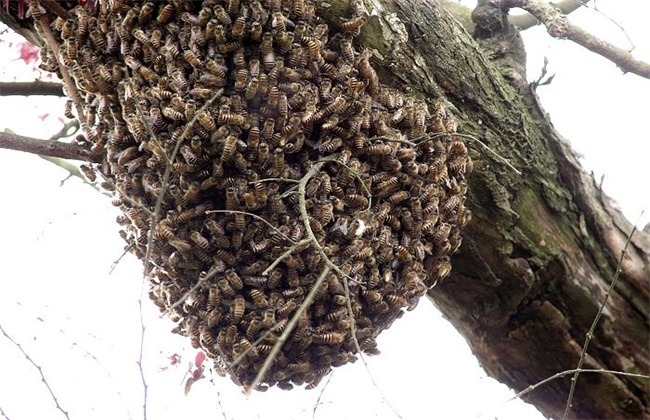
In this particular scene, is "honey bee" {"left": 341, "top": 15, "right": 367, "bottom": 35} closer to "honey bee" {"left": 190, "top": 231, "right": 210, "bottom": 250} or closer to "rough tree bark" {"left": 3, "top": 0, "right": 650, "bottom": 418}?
"rough tree bark" {"left": 3, "top": 0, "right": 650, "bottom": 418}

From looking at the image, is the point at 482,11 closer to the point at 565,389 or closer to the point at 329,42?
the point at 329,42

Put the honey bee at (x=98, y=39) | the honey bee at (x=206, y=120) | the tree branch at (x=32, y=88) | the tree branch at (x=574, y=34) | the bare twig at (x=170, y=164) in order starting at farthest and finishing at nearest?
the tree branch at (x=574, y=34) < the tree branch at (x=32, y=88) < the honey bee at (x=98, y=39) < the honey bee at (x=206, y=120) < the bare twig at (x=170, y=164)

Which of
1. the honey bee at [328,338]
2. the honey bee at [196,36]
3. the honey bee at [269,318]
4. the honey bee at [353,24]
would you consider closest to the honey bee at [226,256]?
the honey bee at [269,318]

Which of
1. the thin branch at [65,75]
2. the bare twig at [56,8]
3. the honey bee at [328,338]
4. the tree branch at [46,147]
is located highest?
the bare twig at [56,8]

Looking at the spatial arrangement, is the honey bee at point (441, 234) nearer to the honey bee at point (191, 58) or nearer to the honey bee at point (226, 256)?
the honey bee at point (226, 256)

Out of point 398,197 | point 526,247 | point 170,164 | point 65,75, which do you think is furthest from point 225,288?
point 526,247

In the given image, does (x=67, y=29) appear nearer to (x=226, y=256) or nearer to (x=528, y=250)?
(x=226, y=256)

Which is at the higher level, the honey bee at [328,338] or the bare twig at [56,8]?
the bare twig at [56,8]
